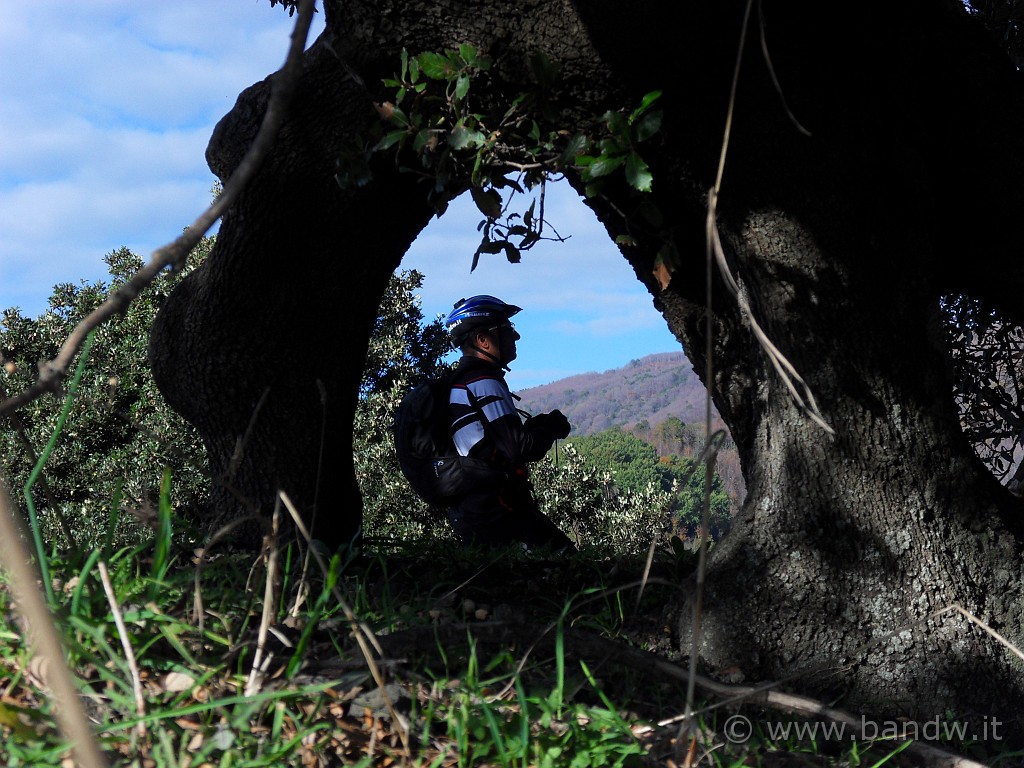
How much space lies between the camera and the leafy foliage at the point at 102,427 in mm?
11445

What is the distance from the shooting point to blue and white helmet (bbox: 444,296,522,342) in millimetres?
6902

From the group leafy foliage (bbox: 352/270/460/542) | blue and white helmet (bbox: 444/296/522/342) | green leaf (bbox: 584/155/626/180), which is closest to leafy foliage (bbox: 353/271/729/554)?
leafy foliage (bbox: 352/270/460/542)

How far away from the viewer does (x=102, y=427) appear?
40.8 feet

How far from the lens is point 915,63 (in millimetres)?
3982

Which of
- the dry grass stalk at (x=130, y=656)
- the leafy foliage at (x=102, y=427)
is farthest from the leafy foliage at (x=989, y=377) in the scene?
the leafy foliage at (x=102, y=427)

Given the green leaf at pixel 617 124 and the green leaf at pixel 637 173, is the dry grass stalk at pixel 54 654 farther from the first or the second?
the green leaf at pixel 617 124

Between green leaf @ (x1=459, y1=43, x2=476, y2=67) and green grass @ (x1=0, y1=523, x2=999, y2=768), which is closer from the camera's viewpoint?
green grass @ (x1=0, y1=523, x2=999, y2=768)

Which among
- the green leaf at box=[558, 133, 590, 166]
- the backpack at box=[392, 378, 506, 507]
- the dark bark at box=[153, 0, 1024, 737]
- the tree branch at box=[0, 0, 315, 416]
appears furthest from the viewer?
the backpack at box=[392, 378, 506, 507]

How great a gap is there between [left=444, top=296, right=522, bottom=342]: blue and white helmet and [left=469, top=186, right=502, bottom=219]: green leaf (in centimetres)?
327

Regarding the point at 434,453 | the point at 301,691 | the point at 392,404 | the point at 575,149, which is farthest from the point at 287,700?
the point at 392,404

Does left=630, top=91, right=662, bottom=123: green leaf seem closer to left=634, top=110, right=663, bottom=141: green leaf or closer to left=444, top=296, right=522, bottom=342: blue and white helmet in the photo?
left=634, top=110, right=663, bottom=141: green leaf

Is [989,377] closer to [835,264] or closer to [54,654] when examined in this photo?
[835,264]

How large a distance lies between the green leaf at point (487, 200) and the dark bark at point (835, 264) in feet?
1.46

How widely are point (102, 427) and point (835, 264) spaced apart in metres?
11.3
